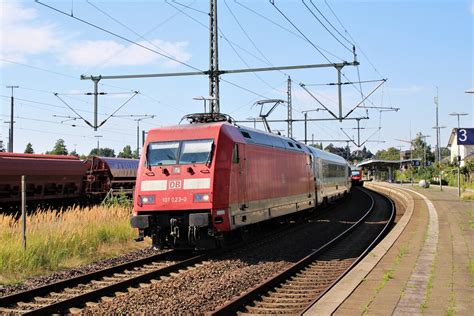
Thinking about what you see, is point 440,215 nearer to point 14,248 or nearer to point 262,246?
point 262,246

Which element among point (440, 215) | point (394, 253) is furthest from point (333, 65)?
point (394, 253)

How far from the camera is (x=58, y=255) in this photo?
38.1 feet

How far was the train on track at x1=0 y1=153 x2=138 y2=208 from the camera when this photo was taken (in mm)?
21547

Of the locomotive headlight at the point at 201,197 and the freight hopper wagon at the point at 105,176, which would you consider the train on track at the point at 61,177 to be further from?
the locomotive headlight at the point at 201,197

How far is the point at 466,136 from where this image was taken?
922 inches

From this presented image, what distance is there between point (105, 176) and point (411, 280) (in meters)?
23.3

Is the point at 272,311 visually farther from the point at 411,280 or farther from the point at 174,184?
the point at 174,184

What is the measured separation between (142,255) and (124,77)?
9919 mm

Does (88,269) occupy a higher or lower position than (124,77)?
lower

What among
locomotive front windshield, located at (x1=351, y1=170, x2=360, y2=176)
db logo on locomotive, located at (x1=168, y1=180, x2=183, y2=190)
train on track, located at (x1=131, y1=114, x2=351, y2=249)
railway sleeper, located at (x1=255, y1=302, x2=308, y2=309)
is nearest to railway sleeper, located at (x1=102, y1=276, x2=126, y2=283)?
train on track, located at (x1=131, y1=114, x2=351, y2=249)

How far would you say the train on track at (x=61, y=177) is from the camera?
21547 millimetres

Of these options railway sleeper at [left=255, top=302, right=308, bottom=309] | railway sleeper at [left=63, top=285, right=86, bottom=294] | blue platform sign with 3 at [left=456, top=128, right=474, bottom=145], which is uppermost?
blue platform sign with 3 at [left=456, top=128, right=474, bottom=145]

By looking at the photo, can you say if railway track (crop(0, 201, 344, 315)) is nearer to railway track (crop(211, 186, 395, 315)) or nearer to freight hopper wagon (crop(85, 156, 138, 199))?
railway track (crop(211, 186, 395, 315))

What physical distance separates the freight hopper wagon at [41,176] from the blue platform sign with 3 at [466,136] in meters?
18.1
